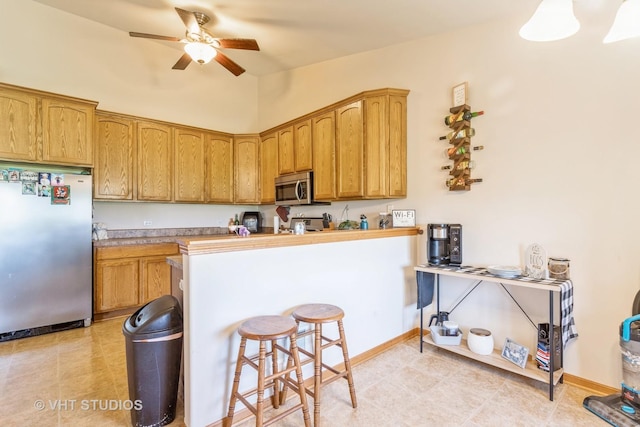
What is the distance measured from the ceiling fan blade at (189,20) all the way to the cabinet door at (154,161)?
170cm

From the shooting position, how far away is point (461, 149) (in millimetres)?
2682

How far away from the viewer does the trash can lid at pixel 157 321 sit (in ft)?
5.45

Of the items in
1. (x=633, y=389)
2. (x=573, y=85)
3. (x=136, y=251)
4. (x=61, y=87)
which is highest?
(x=61, y=87)

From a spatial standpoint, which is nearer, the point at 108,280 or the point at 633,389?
the point at 633,389

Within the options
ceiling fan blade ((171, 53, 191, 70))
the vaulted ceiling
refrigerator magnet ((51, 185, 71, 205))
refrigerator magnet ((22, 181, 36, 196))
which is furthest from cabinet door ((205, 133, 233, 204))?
refrigerator magnet ((22, 181, 36, 196))

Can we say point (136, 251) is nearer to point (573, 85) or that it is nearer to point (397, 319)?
point (397, 319)

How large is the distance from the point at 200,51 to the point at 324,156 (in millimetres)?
1669

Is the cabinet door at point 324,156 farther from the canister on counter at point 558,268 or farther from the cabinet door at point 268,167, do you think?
the canister on counter at point 558,268

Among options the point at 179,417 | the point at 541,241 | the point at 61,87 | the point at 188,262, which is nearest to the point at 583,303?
the point at 541,241

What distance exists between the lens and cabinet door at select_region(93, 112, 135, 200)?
11.8 ft

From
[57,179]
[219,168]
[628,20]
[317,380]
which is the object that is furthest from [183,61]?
[628,20]

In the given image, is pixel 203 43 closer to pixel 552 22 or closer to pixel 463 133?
pixel 463 133

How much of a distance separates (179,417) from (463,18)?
3.75m

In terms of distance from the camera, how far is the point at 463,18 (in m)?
2.58
